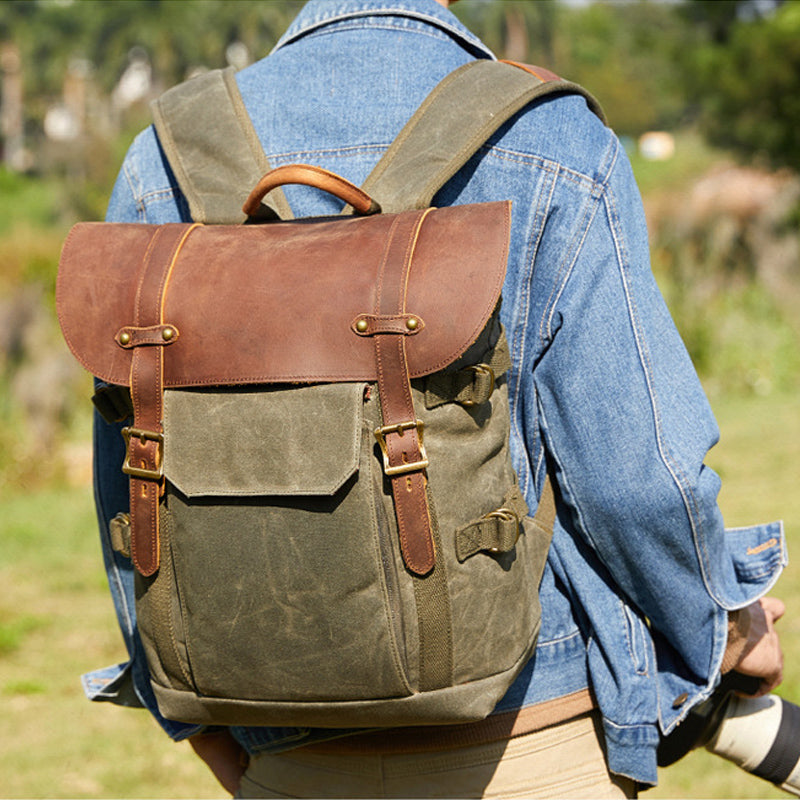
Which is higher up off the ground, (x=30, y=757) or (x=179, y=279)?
(x=179, y=279)

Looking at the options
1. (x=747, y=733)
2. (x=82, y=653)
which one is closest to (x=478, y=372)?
(x=747, y=733)

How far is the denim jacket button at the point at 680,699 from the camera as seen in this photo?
1794mm

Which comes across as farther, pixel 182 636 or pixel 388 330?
pixel 182 636

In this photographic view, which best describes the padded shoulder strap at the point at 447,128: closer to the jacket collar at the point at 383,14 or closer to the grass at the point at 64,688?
the jacket collar at the point at 383,14

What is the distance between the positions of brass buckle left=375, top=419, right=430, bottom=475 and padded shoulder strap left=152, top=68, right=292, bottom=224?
45cm

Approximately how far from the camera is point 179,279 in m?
1.55

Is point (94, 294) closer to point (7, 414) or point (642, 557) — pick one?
point (642, 557)

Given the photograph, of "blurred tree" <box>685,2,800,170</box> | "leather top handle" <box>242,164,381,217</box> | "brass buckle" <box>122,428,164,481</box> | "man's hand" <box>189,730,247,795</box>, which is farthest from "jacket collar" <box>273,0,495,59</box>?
"blurred tree" <box>685,2,800,170</box>

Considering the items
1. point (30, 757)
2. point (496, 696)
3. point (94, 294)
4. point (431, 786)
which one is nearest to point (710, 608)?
point (496, 696)

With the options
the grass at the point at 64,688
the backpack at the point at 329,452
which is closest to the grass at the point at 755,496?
the grass at the point at 64,688

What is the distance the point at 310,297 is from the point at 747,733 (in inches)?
47.4

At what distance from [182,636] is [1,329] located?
9384 millimetres

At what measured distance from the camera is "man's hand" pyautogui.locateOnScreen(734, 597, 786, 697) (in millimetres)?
1863

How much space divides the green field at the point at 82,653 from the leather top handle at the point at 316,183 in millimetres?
3070
